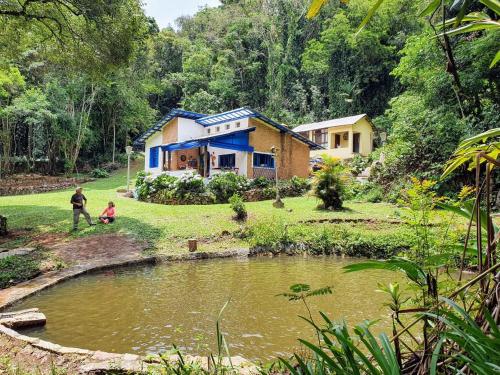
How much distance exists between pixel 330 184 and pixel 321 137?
69.3 feet

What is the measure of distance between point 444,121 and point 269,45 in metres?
32.0

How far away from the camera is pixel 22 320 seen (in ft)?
16.9

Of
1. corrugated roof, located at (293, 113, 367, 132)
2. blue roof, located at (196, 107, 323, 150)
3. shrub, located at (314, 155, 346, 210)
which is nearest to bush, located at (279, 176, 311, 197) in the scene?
blue roof, located at (196, 107, 323, 150)

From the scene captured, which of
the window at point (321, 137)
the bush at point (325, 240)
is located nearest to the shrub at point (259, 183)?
the bush at point (325, 240)

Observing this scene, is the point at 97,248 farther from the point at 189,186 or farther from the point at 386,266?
the point at 386,266

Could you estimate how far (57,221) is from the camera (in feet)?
42.6

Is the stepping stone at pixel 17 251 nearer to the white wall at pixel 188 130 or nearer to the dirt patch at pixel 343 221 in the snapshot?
the dirt patch at pixel 343 221

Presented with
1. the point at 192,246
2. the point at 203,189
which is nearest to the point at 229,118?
the point at 203,189

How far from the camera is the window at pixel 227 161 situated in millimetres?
23612

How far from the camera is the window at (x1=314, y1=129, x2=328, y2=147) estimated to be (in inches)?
1371

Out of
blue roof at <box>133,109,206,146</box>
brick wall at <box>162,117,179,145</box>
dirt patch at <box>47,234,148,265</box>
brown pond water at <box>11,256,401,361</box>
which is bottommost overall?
brown pond water at <box>11,256,401,361</box>

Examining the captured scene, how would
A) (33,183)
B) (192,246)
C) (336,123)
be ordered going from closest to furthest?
1. (192,246)
2. (33,183)
3. (336,123)

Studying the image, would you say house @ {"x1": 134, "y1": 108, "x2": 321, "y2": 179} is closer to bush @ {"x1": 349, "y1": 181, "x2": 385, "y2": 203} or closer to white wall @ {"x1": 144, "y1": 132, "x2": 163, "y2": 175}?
white wall @ {"x1": 144, "y1": 132, "x2": 163, "y2": 175}

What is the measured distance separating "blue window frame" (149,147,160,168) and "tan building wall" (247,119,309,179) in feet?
29.6
